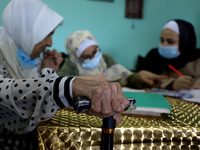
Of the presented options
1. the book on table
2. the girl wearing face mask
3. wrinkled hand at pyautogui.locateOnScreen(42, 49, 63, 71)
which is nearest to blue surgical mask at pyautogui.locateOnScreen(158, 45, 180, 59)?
the girl wearing face mask

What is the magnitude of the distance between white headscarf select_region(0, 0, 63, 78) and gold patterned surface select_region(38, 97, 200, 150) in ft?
1.72

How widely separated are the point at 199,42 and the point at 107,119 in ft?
6.99

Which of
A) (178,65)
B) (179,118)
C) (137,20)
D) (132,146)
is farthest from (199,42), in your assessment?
(132,146)

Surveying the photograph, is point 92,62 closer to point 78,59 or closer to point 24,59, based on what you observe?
point 78,59

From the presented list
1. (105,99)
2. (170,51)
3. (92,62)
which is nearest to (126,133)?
(105,99)

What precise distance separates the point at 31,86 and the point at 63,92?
3.5 inches

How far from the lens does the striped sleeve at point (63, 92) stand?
0.40 m

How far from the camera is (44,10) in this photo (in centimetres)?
96

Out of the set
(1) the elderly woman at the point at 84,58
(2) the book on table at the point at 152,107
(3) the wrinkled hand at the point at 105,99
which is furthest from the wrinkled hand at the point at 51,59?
Result: (3) the wrinkled hand at the point at 105,99

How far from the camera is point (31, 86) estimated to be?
0.43 metres

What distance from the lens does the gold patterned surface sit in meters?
0.44

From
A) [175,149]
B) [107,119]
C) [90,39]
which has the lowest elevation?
[175,149]

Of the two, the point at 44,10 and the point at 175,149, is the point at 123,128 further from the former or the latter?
the point at 44,10

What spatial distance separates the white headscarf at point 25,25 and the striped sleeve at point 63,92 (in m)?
0.55
